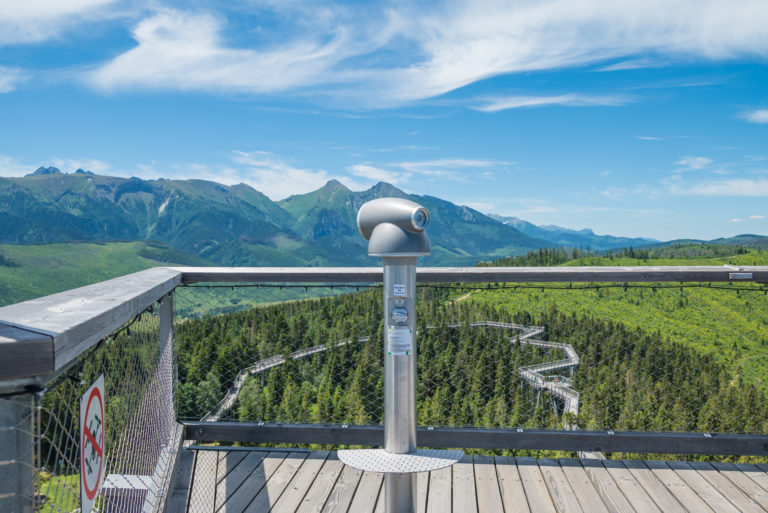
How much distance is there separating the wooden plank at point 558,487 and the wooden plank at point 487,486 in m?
0.27

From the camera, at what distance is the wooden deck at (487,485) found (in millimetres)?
2619

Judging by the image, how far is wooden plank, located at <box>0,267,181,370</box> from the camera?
0.84m

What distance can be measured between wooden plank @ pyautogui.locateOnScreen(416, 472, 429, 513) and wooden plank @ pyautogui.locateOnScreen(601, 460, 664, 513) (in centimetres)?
101

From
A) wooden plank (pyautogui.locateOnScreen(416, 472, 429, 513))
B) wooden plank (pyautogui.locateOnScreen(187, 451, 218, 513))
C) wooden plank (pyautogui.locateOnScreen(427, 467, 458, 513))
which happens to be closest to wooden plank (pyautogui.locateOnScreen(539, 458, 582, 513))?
wooden plank (pyautogui.locateOnScreen(427, 467, 458, 513))

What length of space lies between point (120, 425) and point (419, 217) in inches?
50.2

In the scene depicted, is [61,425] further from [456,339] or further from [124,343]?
[456,339]

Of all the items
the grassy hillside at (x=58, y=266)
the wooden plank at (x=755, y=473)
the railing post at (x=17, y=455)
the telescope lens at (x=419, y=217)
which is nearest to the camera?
the railing post at (x=17, y=455)

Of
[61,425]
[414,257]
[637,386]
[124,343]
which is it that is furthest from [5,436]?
[637,386]

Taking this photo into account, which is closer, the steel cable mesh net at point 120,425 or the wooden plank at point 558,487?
the steel cable mesh net at point 120,425

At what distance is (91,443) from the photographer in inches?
45.5

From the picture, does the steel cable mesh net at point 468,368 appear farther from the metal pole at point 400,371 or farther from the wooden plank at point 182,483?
the metal pole at point 400,371

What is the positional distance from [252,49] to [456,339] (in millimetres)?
183158

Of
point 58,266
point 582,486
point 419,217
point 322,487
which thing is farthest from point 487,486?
point 58,266

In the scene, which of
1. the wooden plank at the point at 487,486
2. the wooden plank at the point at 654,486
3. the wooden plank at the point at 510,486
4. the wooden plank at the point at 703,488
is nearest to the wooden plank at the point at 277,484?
the wooden plank at the point at 487,486
